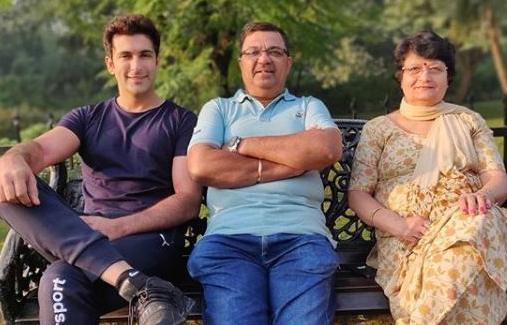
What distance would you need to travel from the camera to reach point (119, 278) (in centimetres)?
281

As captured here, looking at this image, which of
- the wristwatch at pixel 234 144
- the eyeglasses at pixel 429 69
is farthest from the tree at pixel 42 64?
the eyeglasses at pixel 429 69

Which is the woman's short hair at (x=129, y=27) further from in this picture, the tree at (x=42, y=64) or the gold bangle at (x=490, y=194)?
the tree at (x=42, y=64)

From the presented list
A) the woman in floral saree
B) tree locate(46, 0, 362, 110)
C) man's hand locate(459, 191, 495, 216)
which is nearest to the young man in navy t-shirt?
the woman in floral saree

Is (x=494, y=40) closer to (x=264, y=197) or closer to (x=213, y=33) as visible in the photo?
(x=213, y=33)

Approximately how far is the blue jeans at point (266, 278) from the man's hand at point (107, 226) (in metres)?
0.38

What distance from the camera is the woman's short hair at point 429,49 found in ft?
11.0

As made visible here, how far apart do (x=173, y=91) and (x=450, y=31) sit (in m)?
19.4

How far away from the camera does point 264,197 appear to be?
3219mm

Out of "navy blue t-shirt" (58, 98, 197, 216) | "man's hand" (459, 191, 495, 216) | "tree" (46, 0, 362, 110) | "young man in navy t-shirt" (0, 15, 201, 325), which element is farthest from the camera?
"tree" (46, 0, 362, 110)

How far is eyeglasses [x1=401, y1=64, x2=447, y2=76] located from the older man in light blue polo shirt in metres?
0.48

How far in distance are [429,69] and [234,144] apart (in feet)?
3.43

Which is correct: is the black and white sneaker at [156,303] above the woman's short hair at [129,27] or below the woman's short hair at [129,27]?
below

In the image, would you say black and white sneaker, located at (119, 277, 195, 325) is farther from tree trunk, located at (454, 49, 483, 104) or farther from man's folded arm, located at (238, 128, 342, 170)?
tree trunk, located at (454, 49, 483, 104)

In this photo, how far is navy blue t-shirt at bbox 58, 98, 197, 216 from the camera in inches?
135
